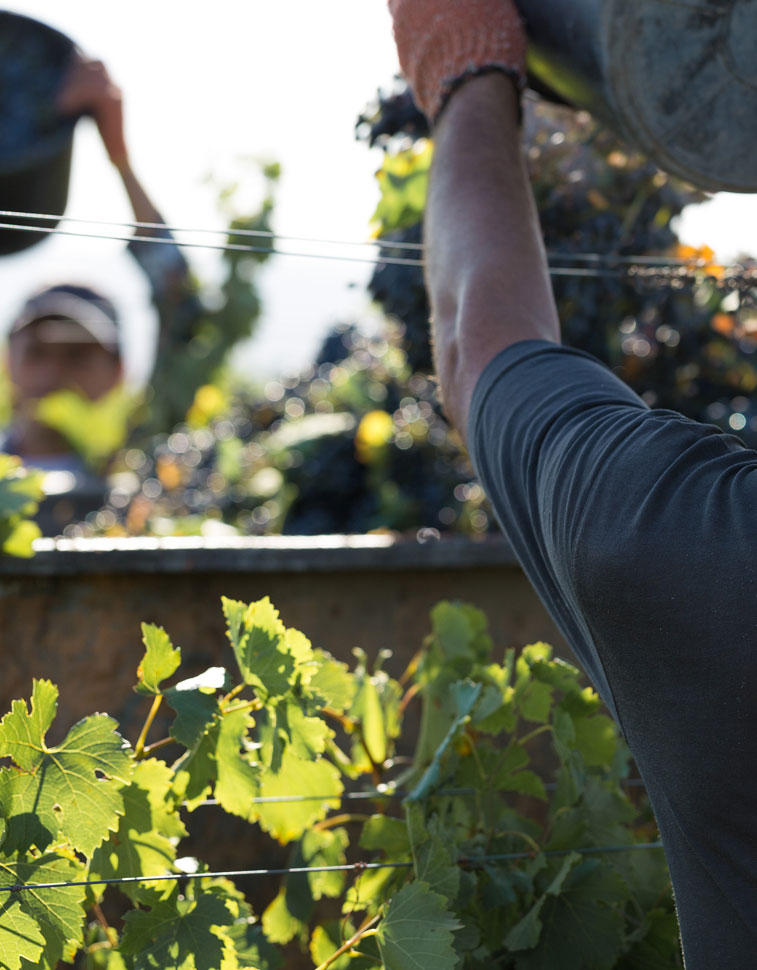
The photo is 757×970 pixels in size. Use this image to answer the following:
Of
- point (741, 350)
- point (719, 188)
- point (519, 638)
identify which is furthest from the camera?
point (741, 350)

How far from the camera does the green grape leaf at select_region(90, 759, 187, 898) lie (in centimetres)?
97

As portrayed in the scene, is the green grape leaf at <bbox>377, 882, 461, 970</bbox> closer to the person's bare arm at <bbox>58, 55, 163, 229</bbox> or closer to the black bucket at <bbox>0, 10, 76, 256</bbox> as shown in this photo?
the black bucket at <bbox>0, 10, 76, 256</bbox>

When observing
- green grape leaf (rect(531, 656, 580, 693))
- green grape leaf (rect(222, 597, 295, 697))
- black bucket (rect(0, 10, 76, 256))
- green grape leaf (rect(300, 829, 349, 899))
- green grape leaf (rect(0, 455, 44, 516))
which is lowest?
green grape leaf (rect(300, 829, 349, 899))

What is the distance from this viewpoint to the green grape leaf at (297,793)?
3.86 ft

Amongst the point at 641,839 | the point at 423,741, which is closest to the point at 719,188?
the point at 423,741

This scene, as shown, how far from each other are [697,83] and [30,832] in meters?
1.02

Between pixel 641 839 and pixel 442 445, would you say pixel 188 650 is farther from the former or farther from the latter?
pixel 442 445

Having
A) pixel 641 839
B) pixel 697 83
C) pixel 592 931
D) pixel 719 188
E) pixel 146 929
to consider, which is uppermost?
pixel 697 83

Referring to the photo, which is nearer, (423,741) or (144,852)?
(144,852)

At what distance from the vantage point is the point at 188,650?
1766 millimetres

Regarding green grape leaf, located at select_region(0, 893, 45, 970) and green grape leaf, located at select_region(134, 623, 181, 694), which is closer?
green grape leaf, located at select_region(0, 893, 45, 970)

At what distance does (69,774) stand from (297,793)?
0.36m

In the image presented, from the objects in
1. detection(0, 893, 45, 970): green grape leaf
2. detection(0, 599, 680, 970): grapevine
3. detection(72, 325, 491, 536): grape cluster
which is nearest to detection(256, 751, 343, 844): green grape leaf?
detection(0, 599, 680, 970): grapevine

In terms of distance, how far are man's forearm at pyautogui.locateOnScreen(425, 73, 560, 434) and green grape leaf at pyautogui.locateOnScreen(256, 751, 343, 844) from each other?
0.43 m
